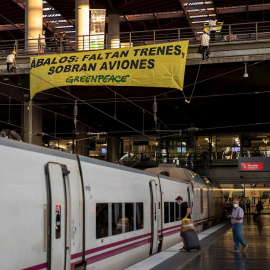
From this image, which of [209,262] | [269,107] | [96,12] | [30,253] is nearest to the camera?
[30,253]

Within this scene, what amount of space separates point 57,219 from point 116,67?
20.5 meters

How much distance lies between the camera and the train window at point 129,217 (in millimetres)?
13523

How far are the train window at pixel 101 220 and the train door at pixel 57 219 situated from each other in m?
1.91

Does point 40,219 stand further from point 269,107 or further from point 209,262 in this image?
point 269,107

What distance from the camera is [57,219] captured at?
8445 mm

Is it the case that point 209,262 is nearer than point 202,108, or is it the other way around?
point 209,262

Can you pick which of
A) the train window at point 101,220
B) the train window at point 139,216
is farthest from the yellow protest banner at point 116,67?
the train window at point 101,220

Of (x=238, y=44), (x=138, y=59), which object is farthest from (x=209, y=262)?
(x=238, y=44)

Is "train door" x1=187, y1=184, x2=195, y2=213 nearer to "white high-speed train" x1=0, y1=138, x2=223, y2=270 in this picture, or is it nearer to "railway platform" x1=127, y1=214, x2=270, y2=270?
"railway platform" x1=127, y1=214, x2=270, y2=270

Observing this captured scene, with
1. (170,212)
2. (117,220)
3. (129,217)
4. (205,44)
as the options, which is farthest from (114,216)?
(205,44)

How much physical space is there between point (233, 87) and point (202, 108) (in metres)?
9.75

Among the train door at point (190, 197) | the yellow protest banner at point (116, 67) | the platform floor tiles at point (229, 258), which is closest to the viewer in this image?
the platform floor tiles at point (229, 258)

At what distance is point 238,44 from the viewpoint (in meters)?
29.2

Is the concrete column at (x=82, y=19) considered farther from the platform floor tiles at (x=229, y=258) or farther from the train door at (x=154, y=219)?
the train door at (x=154, y=219)
